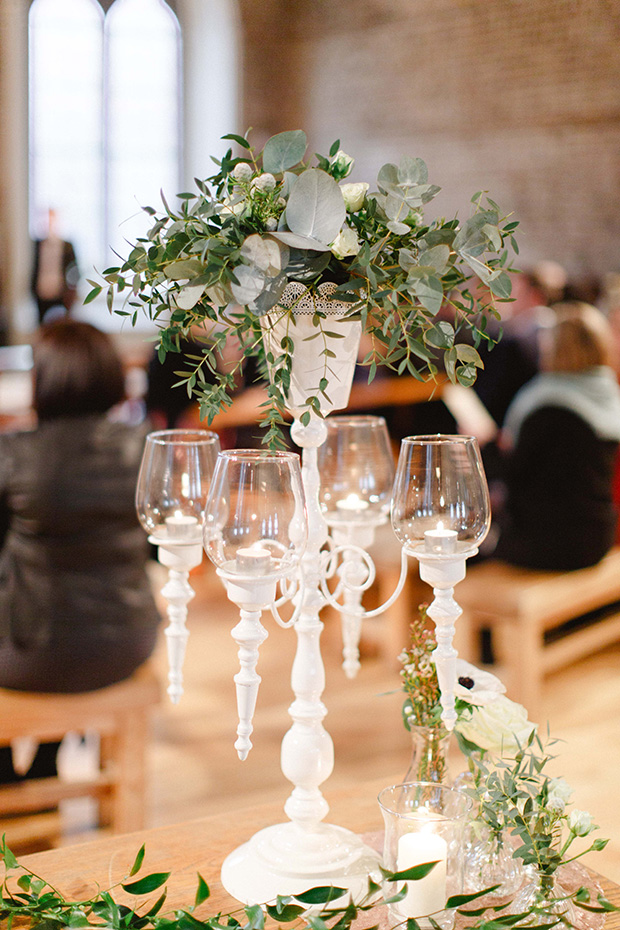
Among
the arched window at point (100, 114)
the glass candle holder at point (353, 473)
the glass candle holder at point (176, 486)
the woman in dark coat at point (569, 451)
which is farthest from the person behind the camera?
the arched window at point (100, 114)

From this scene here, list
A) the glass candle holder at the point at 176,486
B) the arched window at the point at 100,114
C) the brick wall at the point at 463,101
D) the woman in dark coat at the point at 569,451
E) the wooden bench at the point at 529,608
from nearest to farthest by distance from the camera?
the glass candle holder at the point at 176,486 < the wooden bench at the point at 529,608 < the woman in dark coat at the point at 569,451 < the brick wall at the point at 463,101 < the arched window at the point at 100,114

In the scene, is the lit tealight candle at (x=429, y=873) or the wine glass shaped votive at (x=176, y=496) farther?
the wine glass shaped votive at (x=176, y=496)

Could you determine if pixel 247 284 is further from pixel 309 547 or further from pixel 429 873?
pixel 429 873

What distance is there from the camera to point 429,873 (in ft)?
3.12

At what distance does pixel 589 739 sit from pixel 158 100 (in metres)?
7.09

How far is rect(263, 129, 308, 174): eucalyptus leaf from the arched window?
6.90 metres

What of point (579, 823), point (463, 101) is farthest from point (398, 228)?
point (463, 101)

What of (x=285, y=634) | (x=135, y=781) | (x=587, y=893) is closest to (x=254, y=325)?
(x=587, y=893)

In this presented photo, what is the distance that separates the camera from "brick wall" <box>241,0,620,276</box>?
6637 millimetres

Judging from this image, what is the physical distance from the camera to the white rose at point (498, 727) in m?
1.08

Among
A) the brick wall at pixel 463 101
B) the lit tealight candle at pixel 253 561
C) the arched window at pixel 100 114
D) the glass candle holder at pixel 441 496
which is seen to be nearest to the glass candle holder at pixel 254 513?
the lit tealight candle at pixel 253 561

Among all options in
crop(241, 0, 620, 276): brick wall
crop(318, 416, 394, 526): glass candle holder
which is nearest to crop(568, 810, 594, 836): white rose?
crop(318, 416, 394, 526): glass candle holder

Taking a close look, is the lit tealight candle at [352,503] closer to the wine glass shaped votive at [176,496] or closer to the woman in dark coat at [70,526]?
the wine glass shaped votive at [176,496]

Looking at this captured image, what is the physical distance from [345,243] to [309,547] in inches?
14.1
